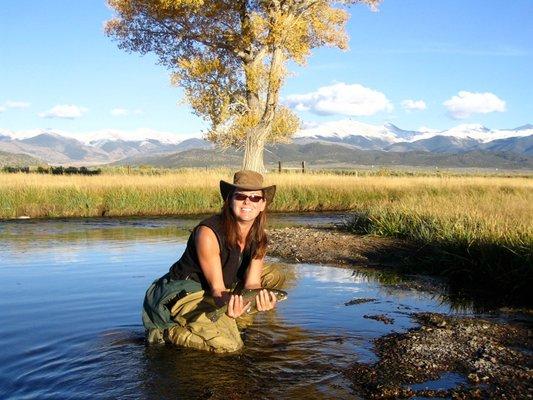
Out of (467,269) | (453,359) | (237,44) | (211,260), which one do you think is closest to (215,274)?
(211,260)

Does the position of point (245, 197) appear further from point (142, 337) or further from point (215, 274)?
point (142, 337)

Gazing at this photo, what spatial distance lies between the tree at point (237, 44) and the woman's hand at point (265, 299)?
1782cm

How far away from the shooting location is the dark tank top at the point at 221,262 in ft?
18.7

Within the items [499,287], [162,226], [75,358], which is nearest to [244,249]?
[75,358]

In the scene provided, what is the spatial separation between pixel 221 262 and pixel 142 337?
4.11ft

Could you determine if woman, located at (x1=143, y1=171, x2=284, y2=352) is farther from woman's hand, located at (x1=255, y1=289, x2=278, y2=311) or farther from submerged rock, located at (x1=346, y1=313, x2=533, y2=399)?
submerged rock, located at (x1=346, y1=313, x2=533, y2=399)

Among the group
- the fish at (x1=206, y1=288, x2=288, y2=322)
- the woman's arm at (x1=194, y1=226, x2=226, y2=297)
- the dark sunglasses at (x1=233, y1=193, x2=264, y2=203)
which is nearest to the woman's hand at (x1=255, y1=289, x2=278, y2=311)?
the fish at (x1=206, y1=288, x2=288, y2=322)

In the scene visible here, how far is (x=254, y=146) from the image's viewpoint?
24234 millimetres

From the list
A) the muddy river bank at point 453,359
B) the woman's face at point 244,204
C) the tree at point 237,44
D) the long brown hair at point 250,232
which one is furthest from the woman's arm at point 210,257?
the tree at point 237,44

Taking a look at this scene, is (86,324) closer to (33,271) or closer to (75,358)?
(75,358)

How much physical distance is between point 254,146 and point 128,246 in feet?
37.2

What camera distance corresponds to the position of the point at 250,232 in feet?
19.3

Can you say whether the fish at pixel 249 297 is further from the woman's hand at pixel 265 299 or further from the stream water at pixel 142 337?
the stream water at pixel 142 337

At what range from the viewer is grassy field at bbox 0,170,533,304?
30.8 feet
